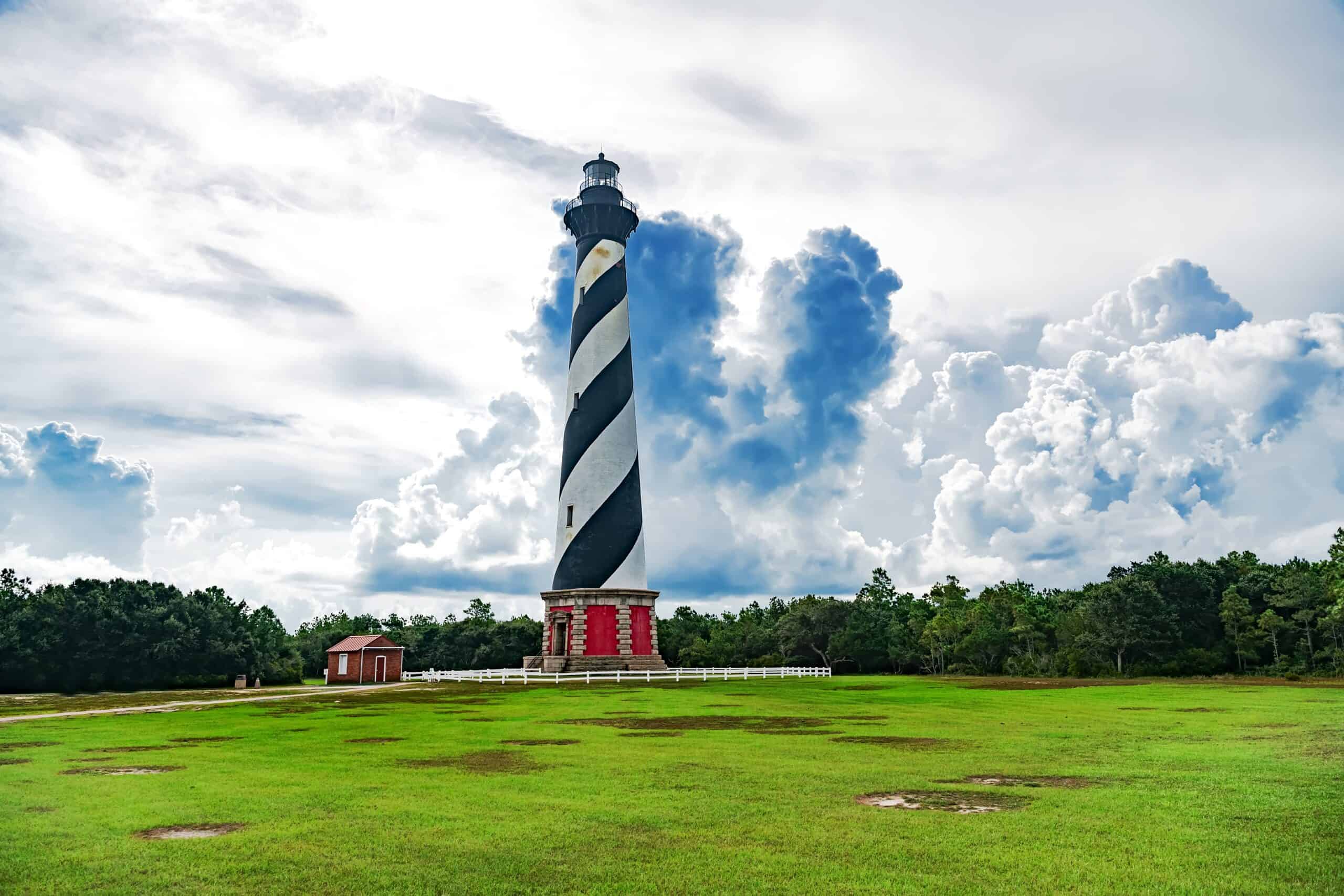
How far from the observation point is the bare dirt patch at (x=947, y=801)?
34.6ft

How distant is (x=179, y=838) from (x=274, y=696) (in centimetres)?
3105

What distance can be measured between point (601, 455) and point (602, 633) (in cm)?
996

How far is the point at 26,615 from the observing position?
43.3 meters

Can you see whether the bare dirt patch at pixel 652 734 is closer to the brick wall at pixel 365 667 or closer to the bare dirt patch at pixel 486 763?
the bare dirt patch at pixel 486 763

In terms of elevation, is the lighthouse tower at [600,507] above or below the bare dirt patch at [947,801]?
above

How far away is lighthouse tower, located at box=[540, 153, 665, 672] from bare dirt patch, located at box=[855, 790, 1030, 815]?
38.1 metres

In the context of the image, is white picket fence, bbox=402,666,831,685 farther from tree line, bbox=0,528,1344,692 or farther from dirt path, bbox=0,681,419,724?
tree line, bbox=0,528,1344,692

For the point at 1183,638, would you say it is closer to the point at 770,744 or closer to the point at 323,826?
the point at 770,744

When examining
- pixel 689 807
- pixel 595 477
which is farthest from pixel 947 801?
pixel 595 477

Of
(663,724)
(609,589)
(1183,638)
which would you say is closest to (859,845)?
(663,724)

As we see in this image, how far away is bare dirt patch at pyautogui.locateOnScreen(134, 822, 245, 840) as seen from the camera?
9531mm

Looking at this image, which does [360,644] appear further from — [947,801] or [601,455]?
[947,801]

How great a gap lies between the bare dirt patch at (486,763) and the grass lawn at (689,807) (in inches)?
3.1

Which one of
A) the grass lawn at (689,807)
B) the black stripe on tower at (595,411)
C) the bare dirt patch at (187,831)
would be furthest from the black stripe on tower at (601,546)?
the bare dirt patch at (187,831)
